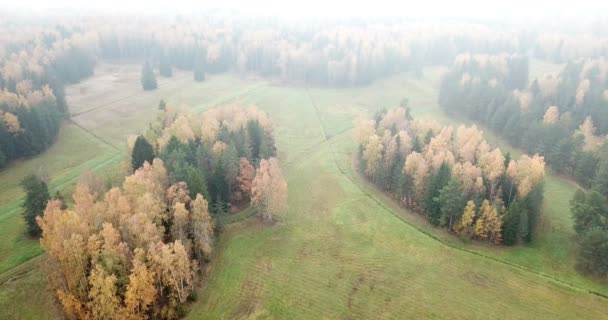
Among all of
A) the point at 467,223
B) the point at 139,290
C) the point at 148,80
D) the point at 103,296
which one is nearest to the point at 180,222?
the point at 139,290

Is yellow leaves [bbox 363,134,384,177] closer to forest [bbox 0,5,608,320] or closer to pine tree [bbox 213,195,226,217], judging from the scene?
forest [bbox 0,5,608,320]

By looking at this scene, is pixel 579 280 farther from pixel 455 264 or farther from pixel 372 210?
pixel 372 210

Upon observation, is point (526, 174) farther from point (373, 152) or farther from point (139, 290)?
point (139, 290)

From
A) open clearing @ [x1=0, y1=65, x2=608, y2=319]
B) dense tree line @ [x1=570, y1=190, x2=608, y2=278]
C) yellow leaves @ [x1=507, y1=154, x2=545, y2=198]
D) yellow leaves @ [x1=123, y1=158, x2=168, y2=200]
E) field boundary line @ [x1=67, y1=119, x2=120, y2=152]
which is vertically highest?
yellow leaves @ [x1=123, y1=158, x2=168, y2=200]

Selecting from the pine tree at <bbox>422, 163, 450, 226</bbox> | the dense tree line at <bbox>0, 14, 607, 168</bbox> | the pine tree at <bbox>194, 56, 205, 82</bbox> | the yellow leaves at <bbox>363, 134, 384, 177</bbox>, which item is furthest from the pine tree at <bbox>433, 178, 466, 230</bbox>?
the pine tree at <bbox>194, 56, 205, 82</bbox>

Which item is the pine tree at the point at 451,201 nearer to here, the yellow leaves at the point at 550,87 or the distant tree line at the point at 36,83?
the yellow leaves at the point at 550,87

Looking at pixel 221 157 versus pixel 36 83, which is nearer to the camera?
pixel 221 157

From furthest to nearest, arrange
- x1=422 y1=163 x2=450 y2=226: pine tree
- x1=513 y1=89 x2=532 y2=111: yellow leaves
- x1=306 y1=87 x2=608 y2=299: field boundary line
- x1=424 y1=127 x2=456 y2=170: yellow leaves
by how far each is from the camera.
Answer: x1=513 y1=89 x2=532 y2=111: yellow leaves, x1=424 y1=127 x2=456 y2=170: yellow leaves, x1=422 y1=163 x2=450 y2=226: pine tree, x1=306 y1=87 x2=608 y2=299: field boundary line
